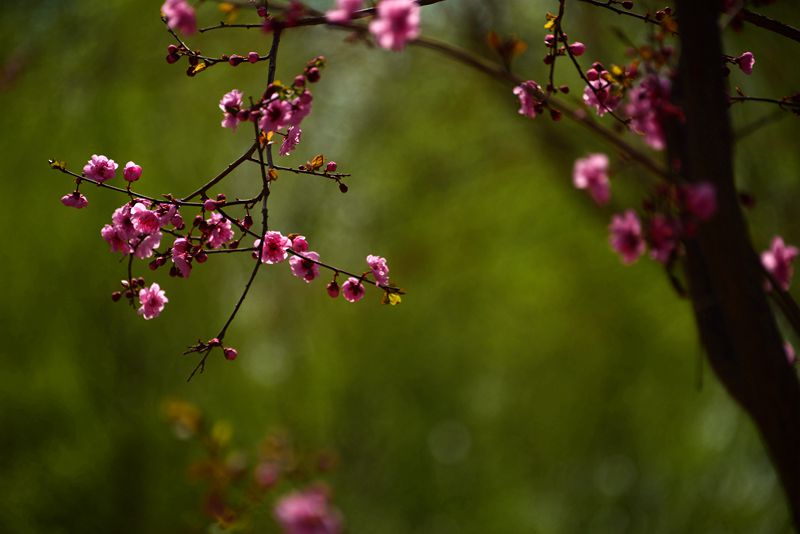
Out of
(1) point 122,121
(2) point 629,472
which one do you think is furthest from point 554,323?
(1) point 122,121

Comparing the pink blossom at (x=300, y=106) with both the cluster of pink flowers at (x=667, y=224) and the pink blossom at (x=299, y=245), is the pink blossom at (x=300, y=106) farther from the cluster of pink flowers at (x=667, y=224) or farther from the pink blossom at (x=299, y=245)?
the cluster of pink flowers at (x=667, y=224)

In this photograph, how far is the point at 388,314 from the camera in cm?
604

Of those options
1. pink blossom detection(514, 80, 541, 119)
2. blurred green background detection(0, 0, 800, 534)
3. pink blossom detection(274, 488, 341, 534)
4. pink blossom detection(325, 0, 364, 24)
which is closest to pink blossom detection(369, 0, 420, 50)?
pink blossom detection(325, 0, 364, 24)

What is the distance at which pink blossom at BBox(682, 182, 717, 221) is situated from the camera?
1.13m

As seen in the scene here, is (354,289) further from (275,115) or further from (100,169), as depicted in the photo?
(100,169)

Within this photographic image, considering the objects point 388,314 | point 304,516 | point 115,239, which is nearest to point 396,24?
point 115,239

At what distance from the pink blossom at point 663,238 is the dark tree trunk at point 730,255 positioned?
13cm

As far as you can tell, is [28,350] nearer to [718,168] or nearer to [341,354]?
[341,354]

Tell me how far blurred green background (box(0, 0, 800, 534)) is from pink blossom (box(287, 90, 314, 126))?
8.83ft

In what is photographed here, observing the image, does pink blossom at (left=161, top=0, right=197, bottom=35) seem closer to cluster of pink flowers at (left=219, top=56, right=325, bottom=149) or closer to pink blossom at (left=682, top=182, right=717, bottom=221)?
cluster of pink flowers at (left=219, top=56, right=325, bottom=149)

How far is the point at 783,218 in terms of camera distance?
3.88m

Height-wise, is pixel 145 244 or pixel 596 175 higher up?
pixel 596 175

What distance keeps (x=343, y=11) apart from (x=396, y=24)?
0.09m

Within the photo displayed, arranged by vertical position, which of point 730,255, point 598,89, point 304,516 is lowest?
point 730,255
